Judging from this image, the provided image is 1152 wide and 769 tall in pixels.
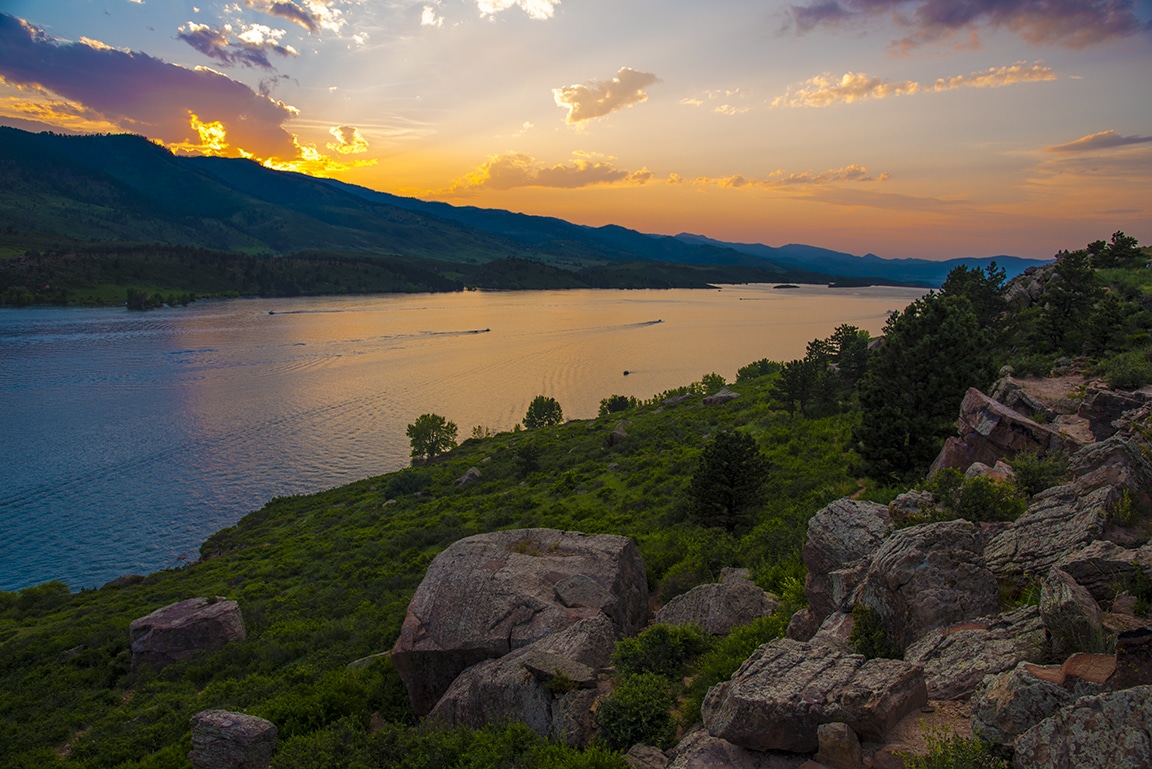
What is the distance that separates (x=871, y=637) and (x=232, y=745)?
1549cm

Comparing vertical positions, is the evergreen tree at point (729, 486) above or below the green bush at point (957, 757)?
below

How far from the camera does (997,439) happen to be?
19984 millimetres

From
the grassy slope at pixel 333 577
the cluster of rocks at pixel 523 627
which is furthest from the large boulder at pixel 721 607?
the grassy slope at pixel 333 577

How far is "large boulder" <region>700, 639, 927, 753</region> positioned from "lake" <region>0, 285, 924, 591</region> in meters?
54.8

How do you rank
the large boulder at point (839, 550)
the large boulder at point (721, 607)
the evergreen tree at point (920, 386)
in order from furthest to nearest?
the evergreen tree at point (920, 386) → the large boulder at point (721, 607) → the large boulder at point (839, 550)

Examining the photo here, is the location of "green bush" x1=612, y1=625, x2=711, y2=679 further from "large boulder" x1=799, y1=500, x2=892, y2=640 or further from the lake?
the lake

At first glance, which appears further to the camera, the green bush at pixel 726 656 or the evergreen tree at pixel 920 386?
the evergreen tree at pixel 920 386

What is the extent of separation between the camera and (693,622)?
16078 millimetres

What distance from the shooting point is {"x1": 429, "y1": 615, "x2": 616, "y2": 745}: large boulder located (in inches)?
507

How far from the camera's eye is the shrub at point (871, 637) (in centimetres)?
1084

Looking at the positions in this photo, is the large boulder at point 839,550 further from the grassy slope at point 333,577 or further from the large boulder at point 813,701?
the grassy slope at point 333,577

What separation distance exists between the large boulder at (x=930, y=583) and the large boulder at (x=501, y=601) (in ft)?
25.9

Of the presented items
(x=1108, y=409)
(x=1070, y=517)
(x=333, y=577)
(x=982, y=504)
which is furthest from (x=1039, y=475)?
(x=333, y=577)

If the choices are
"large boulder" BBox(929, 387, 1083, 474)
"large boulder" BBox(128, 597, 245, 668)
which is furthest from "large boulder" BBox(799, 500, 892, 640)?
"large boulder" BBox(128, 597, 245, 668)
